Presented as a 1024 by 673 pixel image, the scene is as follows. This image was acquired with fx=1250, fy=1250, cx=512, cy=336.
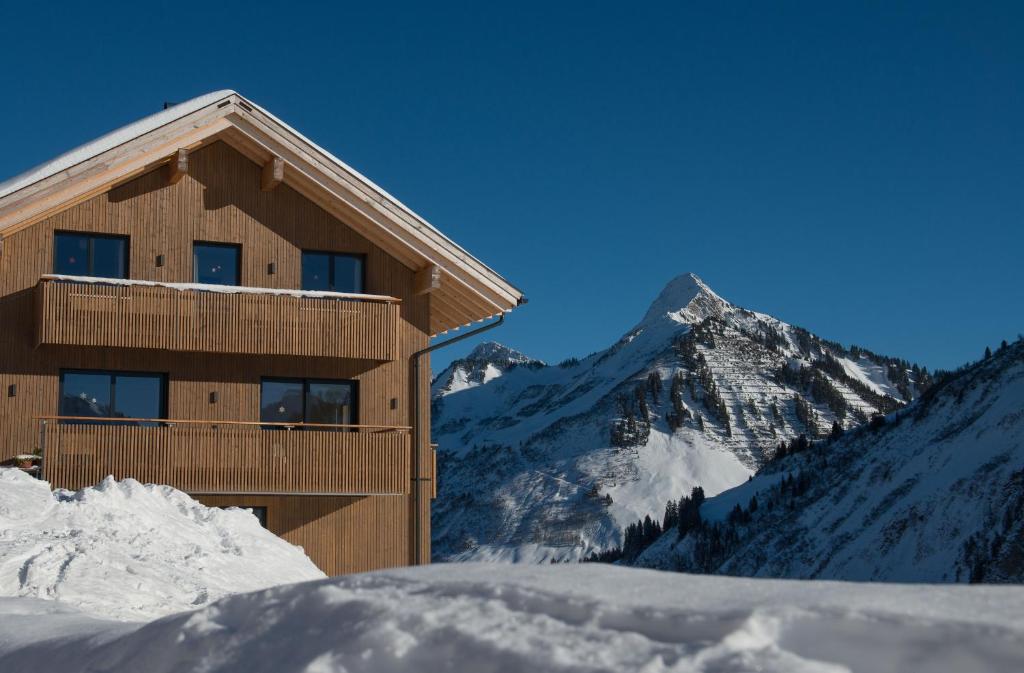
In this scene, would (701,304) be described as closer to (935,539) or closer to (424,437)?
(935,539)

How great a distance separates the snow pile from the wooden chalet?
4637mm

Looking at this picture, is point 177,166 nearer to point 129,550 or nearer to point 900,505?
point 129,550

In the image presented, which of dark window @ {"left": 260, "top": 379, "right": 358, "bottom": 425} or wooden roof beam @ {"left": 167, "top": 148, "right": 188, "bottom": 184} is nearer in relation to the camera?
wooden roof beam @ {"left": 167, "top": 148, "right": 188, "bottom": 184}

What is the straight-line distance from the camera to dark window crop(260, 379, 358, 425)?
2086 cm

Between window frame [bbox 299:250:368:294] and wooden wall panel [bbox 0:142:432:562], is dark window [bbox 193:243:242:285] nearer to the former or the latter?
wooden wall panel [bbox 0:142:432:562]

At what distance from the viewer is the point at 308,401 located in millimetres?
21062

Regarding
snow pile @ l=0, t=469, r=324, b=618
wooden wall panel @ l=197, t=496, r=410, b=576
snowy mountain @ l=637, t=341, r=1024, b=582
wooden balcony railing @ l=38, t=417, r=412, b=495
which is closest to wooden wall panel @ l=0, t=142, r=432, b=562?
wooden wall panel @ l=197, t=496, r=410, b=576

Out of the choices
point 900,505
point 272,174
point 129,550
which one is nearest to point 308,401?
point 272,174

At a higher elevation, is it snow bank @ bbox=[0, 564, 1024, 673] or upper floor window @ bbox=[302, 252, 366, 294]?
upper floor window @ bbox=[302, 252, 366, 294]

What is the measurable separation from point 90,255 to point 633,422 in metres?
117

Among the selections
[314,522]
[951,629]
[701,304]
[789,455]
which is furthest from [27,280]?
[701,304]

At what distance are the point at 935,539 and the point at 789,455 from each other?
3569cm

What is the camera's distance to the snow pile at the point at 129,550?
10328 mm

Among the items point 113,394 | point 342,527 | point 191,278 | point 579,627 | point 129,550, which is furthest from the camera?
point 191,278
